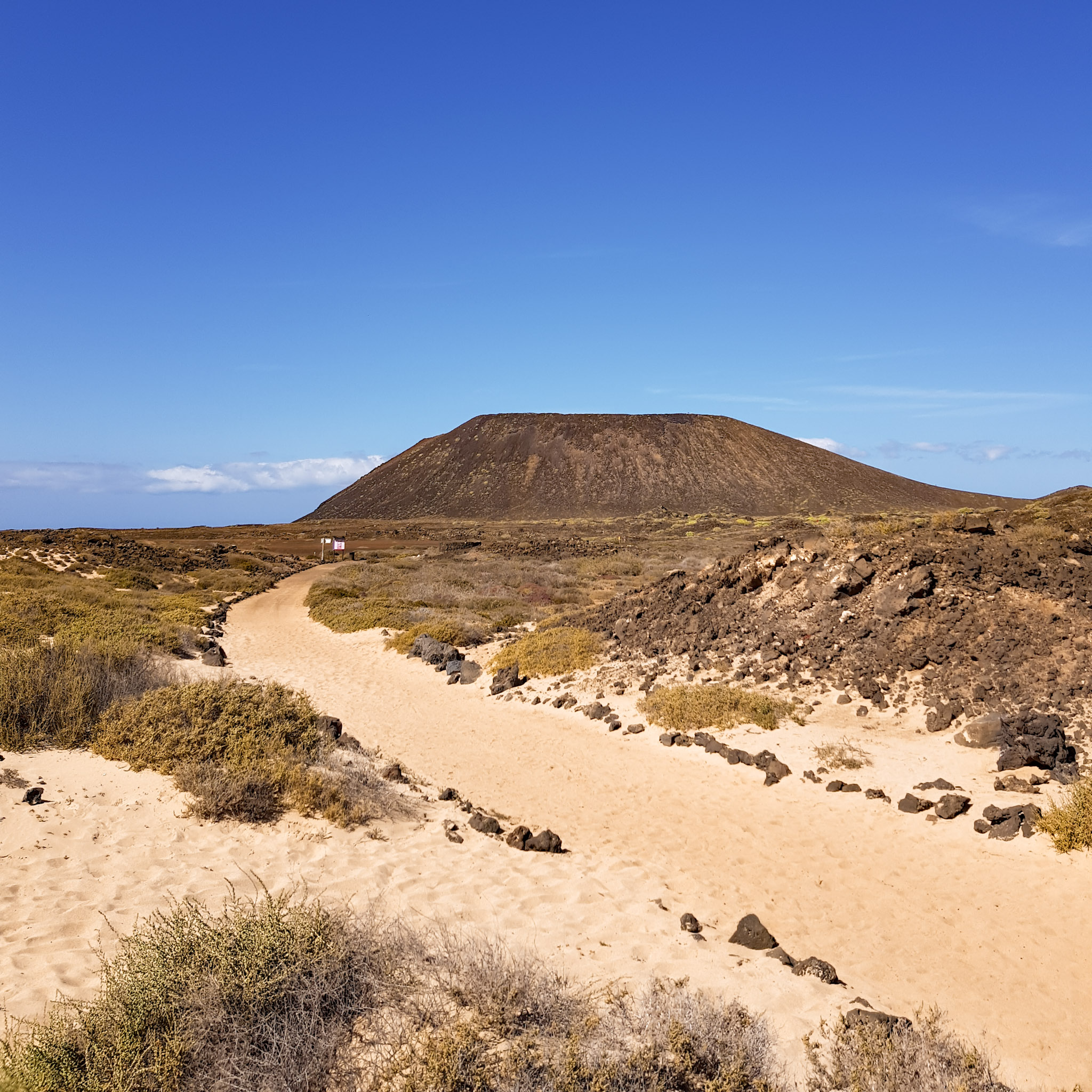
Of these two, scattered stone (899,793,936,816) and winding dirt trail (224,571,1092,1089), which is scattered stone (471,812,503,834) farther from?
scattered stone (899,793,936,816)

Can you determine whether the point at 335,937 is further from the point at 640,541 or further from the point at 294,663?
the point at 640,541

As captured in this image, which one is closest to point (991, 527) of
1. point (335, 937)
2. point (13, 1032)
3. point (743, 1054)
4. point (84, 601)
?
point (743, 1054)

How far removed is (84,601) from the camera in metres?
21.3

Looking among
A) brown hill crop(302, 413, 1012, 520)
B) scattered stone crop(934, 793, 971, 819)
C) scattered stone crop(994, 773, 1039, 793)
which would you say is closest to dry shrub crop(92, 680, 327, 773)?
scattered stone crop(934, 793, 971, 819)

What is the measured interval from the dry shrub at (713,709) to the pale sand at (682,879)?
3.11ft

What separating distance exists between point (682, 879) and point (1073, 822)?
13.7 ft

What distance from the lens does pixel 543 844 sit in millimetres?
8055

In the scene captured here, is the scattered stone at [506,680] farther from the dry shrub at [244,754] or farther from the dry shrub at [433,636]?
the dry shrub at [244,754]

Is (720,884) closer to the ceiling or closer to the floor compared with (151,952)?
closer to the floor

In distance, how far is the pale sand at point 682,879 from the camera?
17.9ft

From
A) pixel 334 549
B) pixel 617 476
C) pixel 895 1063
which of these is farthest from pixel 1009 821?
pixel 617 476

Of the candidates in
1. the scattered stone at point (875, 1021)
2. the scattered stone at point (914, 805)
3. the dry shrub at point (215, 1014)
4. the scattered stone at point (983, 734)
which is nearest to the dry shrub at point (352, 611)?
the scattered stone at point (983, 734)

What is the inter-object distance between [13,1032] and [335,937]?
5.81ft

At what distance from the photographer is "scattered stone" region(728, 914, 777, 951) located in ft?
20.1
